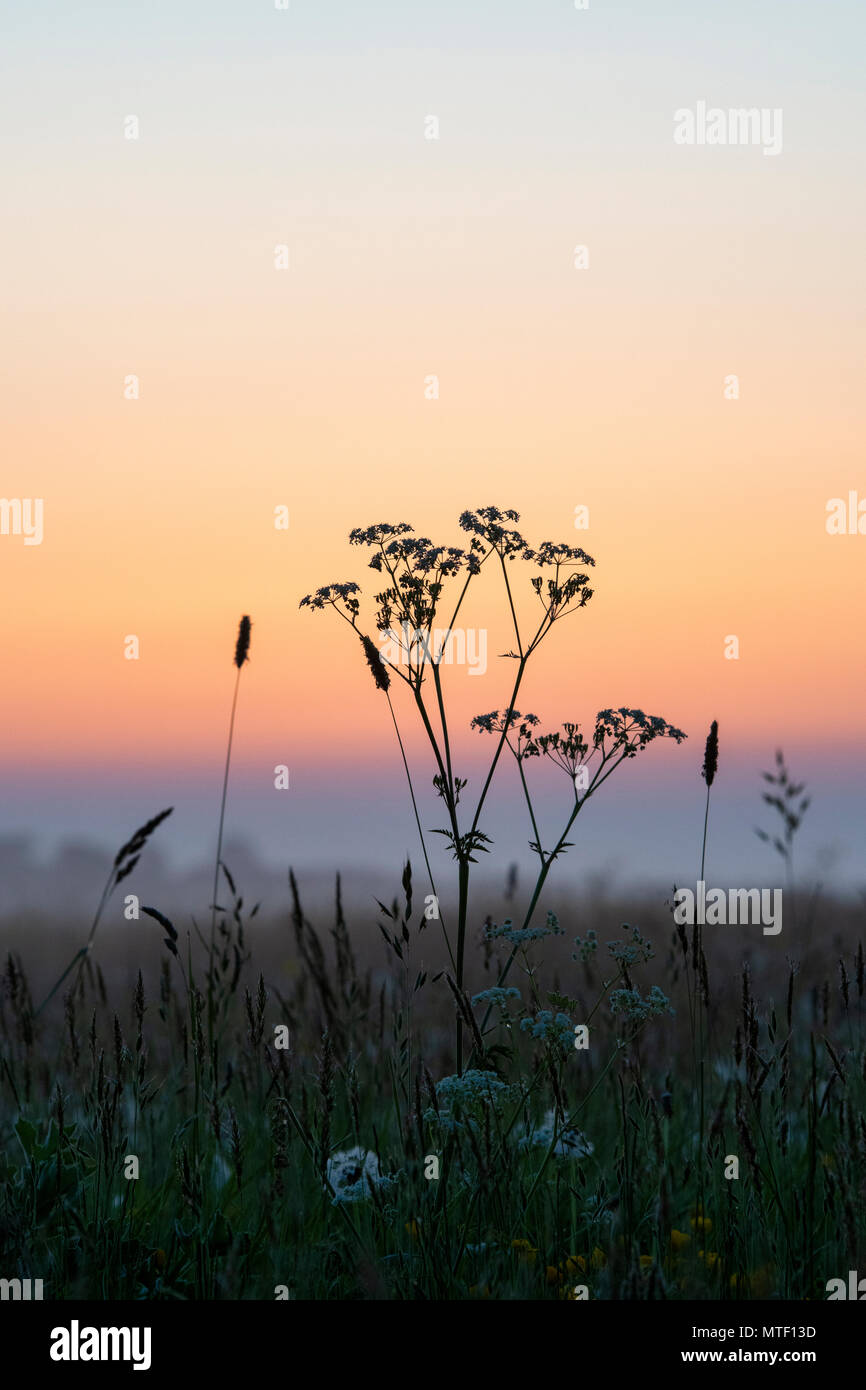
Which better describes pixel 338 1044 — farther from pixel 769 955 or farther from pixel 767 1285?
pixel 769 955

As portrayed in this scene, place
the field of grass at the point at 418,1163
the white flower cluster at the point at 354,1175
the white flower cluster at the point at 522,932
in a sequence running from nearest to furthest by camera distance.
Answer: the field of grass at the point at 418,1163 → the white flower cluster at the point at 354,1175 → the white flower cluster at the point at 522,932

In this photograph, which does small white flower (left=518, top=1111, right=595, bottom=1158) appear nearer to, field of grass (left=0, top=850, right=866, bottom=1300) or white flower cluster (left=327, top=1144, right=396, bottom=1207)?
field of grass (left=0, top=850, right=866, bottom=1300)

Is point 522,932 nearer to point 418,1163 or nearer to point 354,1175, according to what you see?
point 418,1163

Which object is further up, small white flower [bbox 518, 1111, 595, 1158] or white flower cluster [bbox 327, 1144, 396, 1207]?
small white flower [bbox 518, 1111, 595, 1158]

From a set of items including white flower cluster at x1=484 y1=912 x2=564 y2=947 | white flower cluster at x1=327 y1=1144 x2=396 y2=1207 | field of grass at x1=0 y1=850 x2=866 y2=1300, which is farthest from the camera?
white flower cluster at x1=484 y1=912 x2=564 y2=947

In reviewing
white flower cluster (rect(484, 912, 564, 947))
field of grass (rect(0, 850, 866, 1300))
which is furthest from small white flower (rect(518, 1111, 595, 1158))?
white flower cluster (rect(484, 912, 564, 947))

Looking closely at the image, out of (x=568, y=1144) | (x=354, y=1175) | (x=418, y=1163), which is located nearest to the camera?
(x=418, y=1163)

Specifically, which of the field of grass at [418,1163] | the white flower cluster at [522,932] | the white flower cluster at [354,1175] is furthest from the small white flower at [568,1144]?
the white flower cluster at [522,932]

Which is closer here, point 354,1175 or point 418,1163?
point 418,1163

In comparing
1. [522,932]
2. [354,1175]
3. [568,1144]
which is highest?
[522,932]

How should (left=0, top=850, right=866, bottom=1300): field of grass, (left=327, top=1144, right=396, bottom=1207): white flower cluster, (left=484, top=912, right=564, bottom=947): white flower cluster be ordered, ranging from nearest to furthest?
(left=0, top=850, right=866, bottom=1300): field of grass
(left=327, top=1144, right=396, bottom=1207): white flower cluster
(left=484, top=912, right=564, bottom=947): white flower cluster

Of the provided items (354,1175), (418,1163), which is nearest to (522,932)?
(418,1163)

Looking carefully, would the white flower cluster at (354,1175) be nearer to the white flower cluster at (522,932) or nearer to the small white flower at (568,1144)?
the small white flower at (568,1144)
